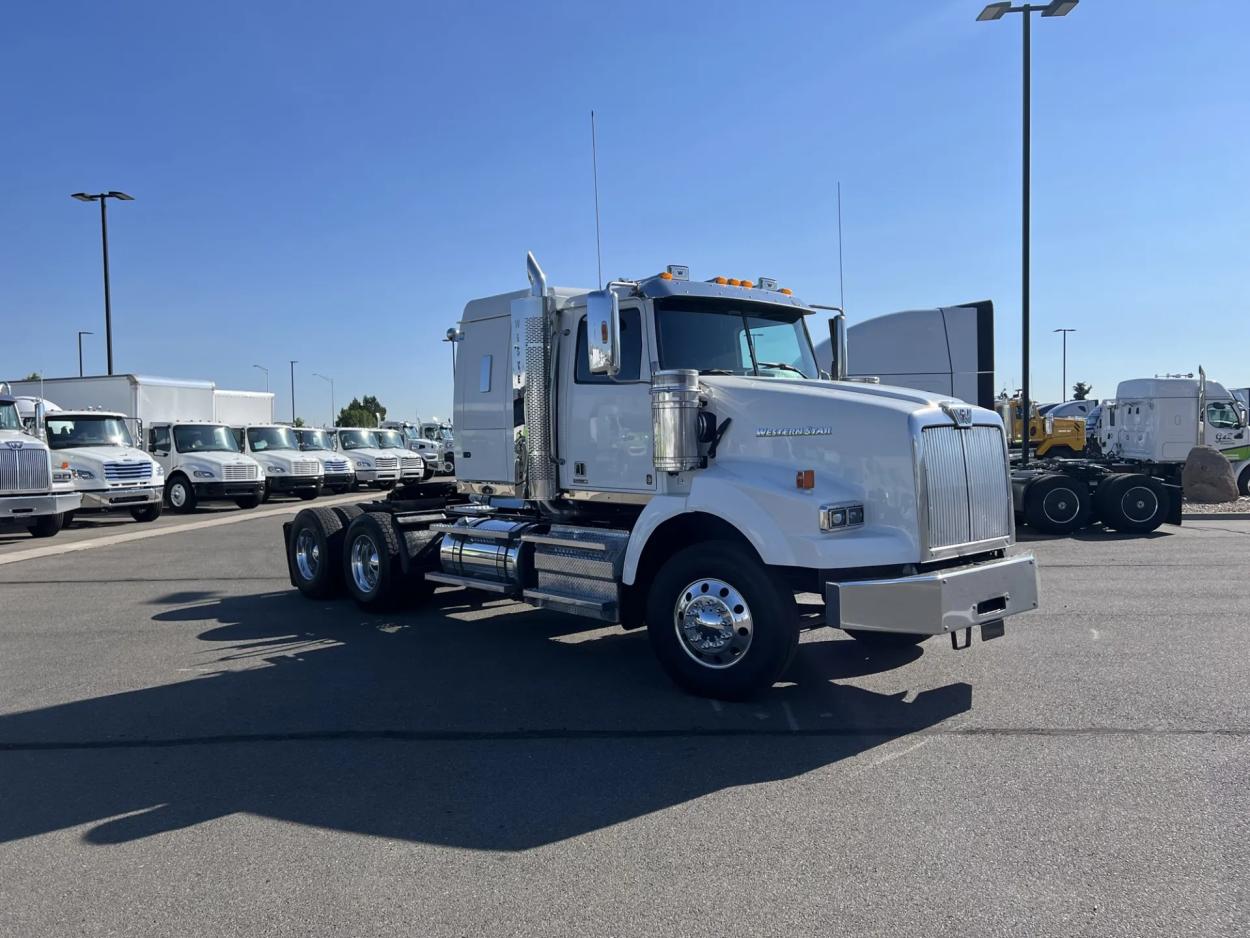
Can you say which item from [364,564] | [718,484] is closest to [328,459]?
[364,564]

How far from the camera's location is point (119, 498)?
1939cm

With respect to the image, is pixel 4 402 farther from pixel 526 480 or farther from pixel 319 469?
pixel 526 480

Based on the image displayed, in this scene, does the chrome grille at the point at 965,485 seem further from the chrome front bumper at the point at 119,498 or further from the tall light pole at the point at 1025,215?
the chrome front bumper at the point at 119,498

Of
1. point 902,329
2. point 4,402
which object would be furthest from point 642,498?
point 4,402

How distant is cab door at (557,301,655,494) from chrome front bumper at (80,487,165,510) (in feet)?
49.9

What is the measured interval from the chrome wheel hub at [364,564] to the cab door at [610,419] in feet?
8.70

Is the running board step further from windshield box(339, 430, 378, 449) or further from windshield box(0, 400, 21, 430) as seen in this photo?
windshield box(339, 430, 378, 449)

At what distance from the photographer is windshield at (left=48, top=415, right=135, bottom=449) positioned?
2008 centimetres

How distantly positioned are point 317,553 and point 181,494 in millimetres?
15956

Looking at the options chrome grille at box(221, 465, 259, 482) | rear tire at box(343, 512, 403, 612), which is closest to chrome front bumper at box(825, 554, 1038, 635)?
rear tire at box(343, 512, 403, 612)

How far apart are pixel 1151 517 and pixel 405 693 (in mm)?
13770

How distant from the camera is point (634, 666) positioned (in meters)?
7.15

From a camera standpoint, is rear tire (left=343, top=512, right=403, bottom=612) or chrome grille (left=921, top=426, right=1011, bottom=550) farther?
rear tire (left=343, top=512, right=403, bottom=612)

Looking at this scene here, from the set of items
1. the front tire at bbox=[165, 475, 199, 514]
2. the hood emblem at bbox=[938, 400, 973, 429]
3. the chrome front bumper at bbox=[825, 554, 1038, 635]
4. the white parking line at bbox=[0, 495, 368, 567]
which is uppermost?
the hood emblem at bbox=[938, 400, 973, 429]
